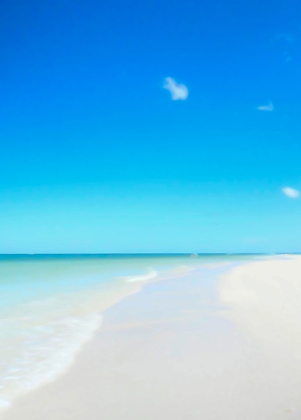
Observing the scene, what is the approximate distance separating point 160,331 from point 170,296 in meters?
4.50

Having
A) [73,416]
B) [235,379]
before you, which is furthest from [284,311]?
[73,416]

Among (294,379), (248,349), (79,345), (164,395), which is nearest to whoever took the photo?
(164,395)

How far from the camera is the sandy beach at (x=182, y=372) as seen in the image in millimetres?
3244

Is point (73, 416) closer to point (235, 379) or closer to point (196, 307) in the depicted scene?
point (235, 379)

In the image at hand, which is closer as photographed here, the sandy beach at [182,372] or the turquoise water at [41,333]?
the sandy beach at [182,372]

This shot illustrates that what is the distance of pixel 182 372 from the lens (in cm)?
419

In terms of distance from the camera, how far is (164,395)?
3551 millimetres

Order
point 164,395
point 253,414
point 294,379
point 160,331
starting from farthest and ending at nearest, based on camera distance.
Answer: point 160,331 < point 294,379 < point 164,395 < point 253,414

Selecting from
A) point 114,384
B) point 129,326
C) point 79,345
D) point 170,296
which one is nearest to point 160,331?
point 129,326

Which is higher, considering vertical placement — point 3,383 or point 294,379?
point 294,379

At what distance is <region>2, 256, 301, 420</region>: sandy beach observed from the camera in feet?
10.6

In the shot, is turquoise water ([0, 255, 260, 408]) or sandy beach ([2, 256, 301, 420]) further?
turquoise water ([0, 255, 260, 408])

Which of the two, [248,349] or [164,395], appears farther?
[248,349]

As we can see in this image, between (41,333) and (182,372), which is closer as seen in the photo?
(182,372)
